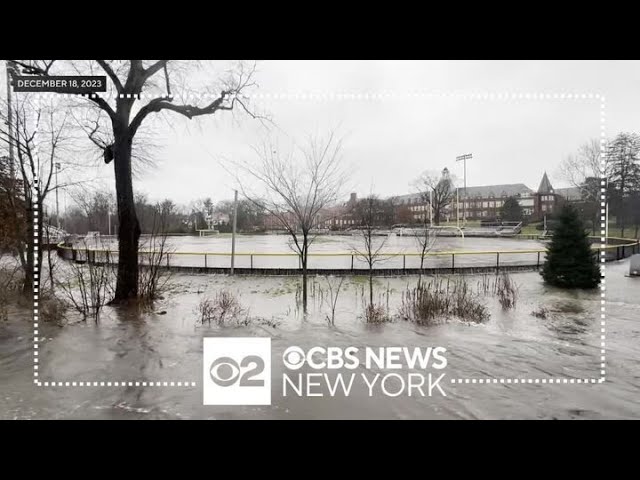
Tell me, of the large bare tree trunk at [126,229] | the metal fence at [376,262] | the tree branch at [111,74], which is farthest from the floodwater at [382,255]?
the tree branch at [111,74]

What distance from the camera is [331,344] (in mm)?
3922

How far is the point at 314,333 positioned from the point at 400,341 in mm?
1114

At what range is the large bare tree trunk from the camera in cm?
550

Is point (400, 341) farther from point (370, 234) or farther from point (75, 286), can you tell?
point (75, 286)

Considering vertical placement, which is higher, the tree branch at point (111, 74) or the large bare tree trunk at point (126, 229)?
the tree branch at point (111, 74)

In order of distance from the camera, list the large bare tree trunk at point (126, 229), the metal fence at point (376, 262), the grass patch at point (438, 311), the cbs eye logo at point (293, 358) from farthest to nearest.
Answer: the metal fence at point (376, 262) < the large bare tree trunk at point (126, 229) < the grass patch at point (438, 311) < the cbs eye logo at point (293, 358)

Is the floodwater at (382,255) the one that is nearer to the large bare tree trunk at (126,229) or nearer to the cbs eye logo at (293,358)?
the large bare tree trunk at (126,229)

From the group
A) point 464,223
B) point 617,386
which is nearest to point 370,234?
point 464,223

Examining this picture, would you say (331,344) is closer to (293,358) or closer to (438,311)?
(293,358)

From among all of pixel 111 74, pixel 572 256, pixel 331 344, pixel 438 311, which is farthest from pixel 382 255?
pixel 111 74

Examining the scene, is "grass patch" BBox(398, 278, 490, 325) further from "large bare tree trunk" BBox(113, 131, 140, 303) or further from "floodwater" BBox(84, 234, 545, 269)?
"large bare tree trunk" BBox(113, 131, 140, 303)

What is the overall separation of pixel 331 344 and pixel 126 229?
169 inches

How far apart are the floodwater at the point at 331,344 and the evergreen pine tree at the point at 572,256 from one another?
49.5 inches

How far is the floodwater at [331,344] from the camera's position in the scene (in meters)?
2.34
